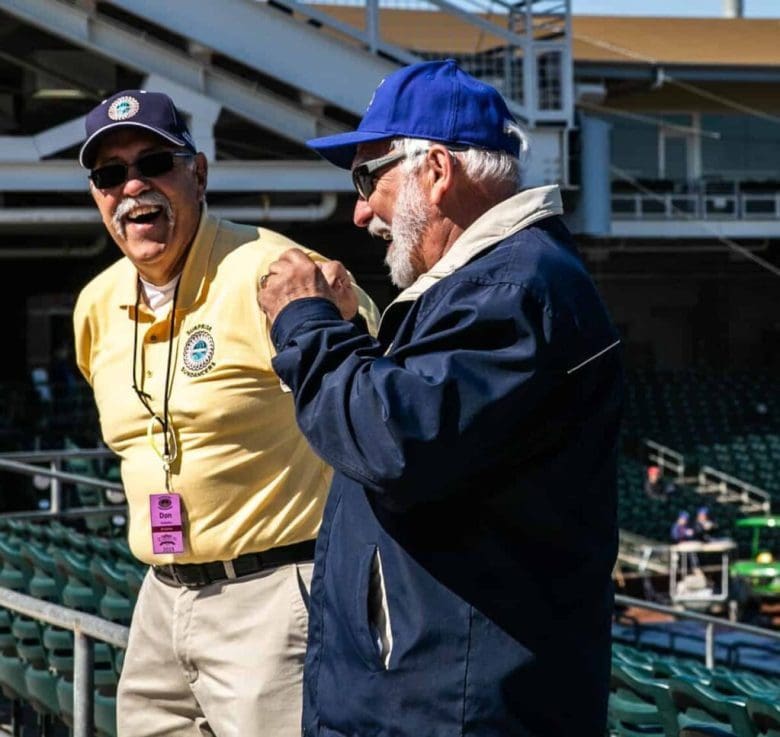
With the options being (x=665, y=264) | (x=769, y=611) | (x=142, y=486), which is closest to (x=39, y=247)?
(x=769, y=611)

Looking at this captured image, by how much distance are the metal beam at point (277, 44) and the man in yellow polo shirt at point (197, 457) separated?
10489mm

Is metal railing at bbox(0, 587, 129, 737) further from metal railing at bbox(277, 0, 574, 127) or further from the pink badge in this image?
metal railing at bbox(277, 0, 574, 127)

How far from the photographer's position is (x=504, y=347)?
72.1 inches

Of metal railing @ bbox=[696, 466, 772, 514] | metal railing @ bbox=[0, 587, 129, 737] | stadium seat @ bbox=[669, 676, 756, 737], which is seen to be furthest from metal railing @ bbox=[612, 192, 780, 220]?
metal railing @ bbox=[0, 587, 129, 737]

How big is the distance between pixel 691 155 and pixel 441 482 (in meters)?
25.3

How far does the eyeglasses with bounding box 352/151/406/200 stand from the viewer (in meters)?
2.04

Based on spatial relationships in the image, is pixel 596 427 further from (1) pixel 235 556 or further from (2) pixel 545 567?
(1) pixel 235 556

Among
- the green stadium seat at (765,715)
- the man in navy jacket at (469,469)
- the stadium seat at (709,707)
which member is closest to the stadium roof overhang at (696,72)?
the stadium seat at (709,707)

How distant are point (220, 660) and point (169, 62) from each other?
37.1 ft

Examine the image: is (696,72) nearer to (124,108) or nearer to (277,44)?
(277,44)

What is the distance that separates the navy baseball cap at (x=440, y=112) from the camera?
200 centimetres

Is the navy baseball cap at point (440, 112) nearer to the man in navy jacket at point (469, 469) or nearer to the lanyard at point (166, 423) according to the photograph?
the man in navy jacket at point (469, 469)

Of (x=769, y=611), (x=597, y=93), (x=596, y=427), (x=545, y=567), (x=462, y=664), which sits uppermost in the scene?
(x=597, y=93)

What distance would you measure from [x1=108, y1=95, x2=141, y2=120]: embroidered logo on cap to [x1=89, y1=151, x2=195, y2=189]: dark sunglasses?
79 millimetres
